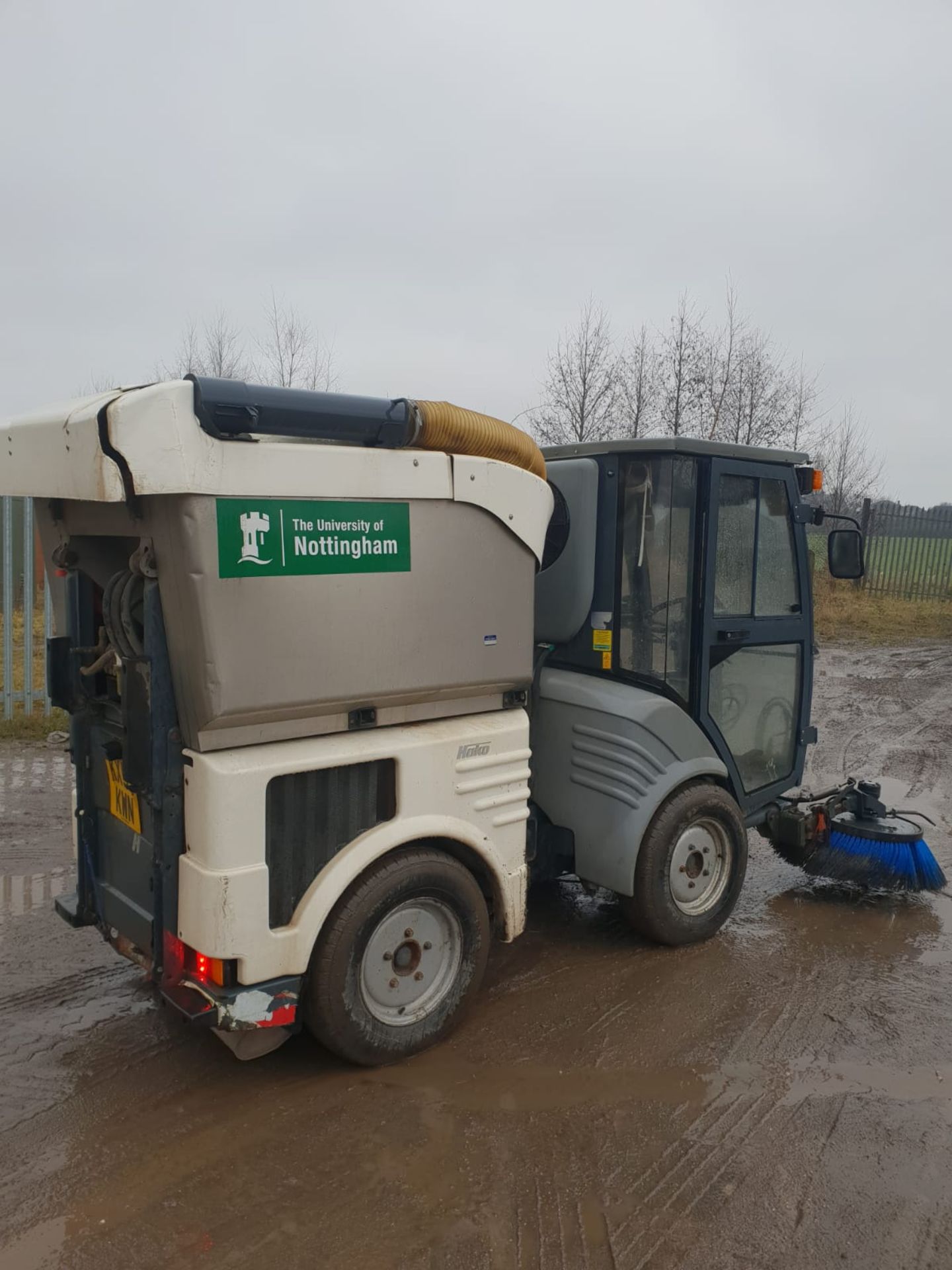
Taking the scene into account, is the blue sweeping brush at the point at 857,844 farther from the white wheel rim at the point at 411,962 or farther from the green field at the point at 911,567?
the green field at the point at 911,567

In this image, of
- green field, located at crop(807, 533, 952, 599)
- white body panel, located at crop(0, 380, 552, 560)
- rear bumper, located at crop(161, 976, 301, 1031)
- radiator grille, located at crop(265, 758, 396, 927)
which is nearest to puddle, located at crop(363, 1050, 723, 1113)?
rear bumper, located at crop(161, 976, 301, 1031)

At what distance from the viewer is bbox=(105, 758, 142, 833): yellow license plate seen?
338 cm

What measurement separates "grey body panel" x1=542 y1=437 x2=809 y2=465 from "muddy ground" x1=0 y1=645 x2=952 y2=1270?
237cm

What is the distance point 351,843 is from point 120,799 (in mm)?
913

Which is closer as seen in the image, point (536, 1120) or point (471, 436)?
point (536, 1120)

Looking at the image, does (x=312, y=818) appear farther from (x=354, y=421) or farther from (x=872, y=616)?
(x=872, y=616)

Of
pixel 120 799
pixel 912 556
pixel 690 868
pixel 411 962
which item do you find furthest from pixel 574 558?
pixel 912 556

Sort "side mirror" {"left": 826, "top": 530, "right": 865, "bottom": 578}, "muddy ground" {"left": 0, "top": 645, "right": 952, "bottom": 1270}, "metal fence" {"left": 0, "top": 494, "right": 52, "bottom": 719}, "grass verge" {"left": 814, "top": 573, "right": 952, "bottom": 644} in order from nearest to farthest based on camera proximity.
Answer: "muddy ground" {"left": 0, "top": 645, "right": 952, "bottom": 1270} < "side mirror" {"left": 826, "top": 530, "right": 865, "bottom": 578} < "metal fence" {"left": 0, "top": 494, "right": 52, "bottom": 719} < "grass verge" {"left": 814, "top": 573, "right": 952, "bottom": 644}

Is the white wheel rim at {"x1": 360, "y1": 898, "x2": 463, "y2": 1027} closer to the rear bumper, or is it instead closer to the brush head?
the rear bumper

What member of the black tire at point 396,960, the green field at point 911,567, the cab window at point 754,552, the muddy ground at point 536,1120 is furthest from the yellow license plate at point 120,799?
the green field at point 911,567

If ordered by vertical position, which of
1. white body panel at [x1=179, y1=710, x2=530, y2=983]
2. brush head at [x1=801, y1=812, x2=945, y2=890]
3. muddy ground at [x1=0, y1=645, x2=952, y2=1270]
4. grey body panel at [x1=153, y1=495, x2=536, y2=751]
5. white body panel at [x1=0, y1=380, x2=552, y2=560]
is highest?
white body panel at [x1=0, y1=380, x2=552, y2=560]

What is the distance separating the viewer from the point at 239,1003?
3076 mm

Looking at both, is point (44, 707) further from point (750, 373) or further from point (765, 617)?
point (750, 373)

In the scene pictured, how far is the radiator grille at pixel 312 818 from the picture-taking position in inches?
124
